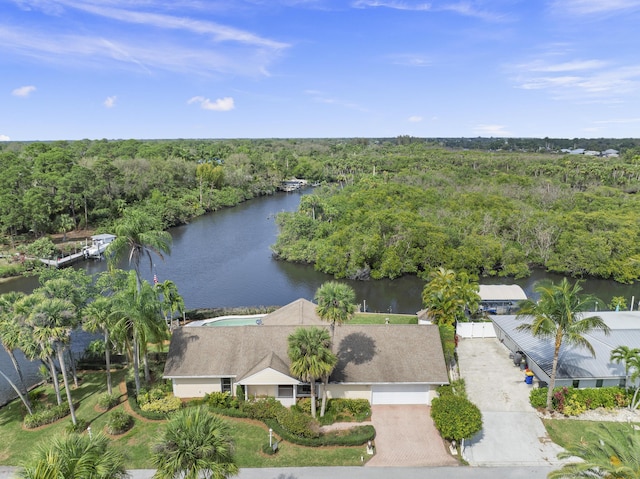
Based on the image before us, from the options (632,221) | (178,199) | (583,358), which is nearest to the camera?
(583,358)

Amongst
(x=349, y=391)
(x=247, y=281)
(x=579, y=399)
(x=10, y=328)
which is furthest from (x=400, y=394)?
(x=247, y=281)

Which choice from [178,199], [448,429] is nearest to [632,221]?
[448,429]

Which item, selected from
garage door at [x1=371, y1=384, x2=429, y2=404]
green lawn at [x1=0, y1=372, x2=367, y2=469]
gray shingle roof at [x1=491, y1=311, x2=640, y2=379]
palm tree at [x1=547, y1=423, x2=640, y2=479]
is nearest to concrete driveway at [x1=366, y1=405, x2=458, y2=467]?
garage door at [x1=371, y1=384, x2=429, y2=404]

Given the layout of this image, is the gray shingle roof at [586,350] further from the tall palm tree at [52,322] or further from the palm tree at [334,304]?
the tall palm tree at [52,322]

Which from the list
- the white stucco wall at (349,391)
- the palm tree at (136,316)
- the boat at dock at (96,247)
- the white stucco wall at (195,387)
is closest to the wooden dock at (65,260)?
the boat at dock at (96,247)

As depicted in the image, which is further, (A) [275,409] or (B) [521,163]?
(B) [521,163]

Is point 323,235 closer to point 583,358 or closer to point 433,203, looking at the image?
point 433,203
